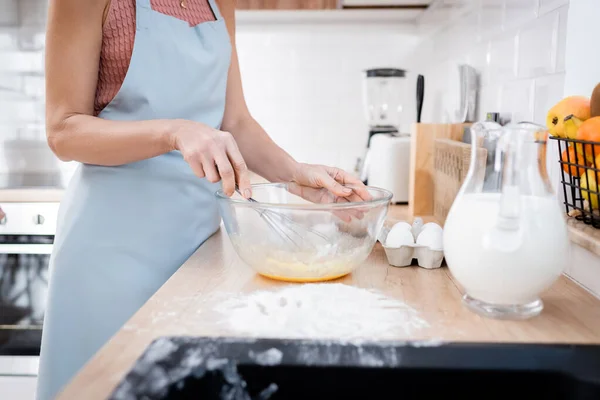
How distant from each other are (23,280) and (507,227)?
177 cm

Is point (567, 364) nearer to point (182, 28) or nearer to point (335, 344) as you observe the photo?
point (335, 344)

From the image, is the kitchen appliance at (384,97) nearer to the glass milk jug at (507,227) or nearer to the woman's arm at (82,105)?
the woman's arm at (82,105)

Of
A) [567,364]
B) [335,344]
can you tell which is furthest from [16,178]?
[567,364]

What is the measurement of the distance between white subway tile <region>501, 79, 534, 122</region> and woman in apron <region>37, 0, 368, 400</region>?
0.46 meters

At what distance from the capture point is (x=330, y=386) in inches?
19.0

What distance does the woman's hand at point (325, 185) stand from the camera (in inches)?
36.6

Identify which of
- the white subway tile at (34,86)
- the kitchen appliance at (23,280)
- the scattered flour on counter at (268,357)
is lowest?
the kitchen appliance at (23,280)

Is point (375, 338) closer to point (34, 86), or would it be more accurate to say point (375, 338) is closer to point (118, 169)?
point (118, 169)

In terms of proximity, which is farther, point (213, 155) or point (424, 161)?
point (424, 161)

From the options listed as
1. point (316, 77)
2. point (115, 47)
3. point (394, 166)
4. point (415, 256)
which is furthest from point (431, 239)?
point (316, 77)

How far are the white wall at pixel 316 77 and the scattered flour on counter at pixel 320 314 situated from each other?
6.23 feet

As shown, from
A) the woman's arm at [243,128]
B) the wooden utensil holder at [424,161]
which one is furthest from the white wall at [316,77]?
the woman's arm at [243,128]

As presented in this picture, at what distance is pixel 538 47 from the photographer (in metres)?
1.08

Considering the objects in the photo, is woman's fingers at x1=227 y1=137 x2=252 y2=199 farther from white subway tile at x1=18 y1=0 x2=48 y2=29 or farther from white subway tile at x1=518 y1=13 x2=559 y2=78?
white subway tile at x1=18 y1=0 x2=48 y2=29
